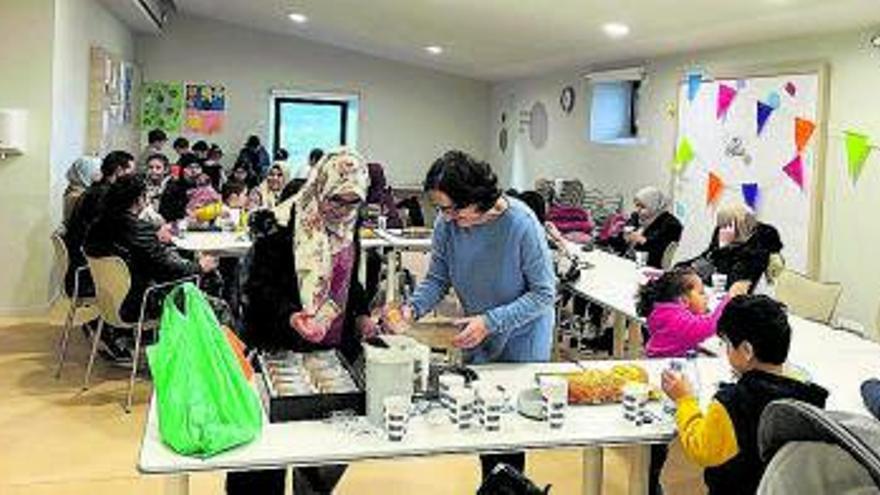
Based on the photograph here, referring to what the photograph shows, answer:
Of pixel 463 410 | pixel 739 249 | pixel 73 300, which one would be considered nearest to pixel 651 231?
pixel 739 249

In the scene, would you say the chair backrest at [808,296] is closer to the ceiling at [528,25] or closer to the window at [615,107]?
the ceiling at [528,25]

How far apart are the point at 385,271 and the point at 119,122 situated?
4503mm

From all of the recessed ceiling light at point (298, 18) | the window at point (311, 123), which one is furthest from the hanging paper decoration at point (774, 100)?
the window at point (311, 123)

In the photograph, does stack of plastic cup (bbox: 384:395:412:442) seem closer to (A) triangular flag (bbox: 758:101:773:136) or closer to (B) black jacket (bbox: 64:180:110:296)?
(B) black jacket (bbox: 64:180:110:296)

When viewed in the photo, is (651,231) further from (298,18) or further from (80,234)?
(298,18)

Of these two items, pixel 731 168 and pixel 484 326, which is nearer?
pixel 484 326

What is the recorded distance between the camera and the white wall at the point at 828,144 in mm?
5551

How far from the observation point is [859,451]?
1406 mm

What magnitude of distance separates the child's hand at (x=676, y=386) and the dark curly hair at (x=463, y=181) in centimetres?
71

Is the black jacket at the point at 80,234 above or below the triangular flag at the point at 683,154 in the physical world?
below

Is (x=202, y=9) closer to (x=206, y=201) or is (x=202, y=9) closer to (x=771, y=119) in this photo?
(x=206, y=201)

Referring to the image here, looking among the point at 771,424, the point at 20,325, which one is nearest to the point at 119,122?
the point at 20,325

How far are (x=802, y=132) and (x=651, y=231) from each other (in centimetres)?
117

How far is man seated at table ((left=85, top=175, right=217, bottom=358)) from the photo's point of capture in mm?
4664
